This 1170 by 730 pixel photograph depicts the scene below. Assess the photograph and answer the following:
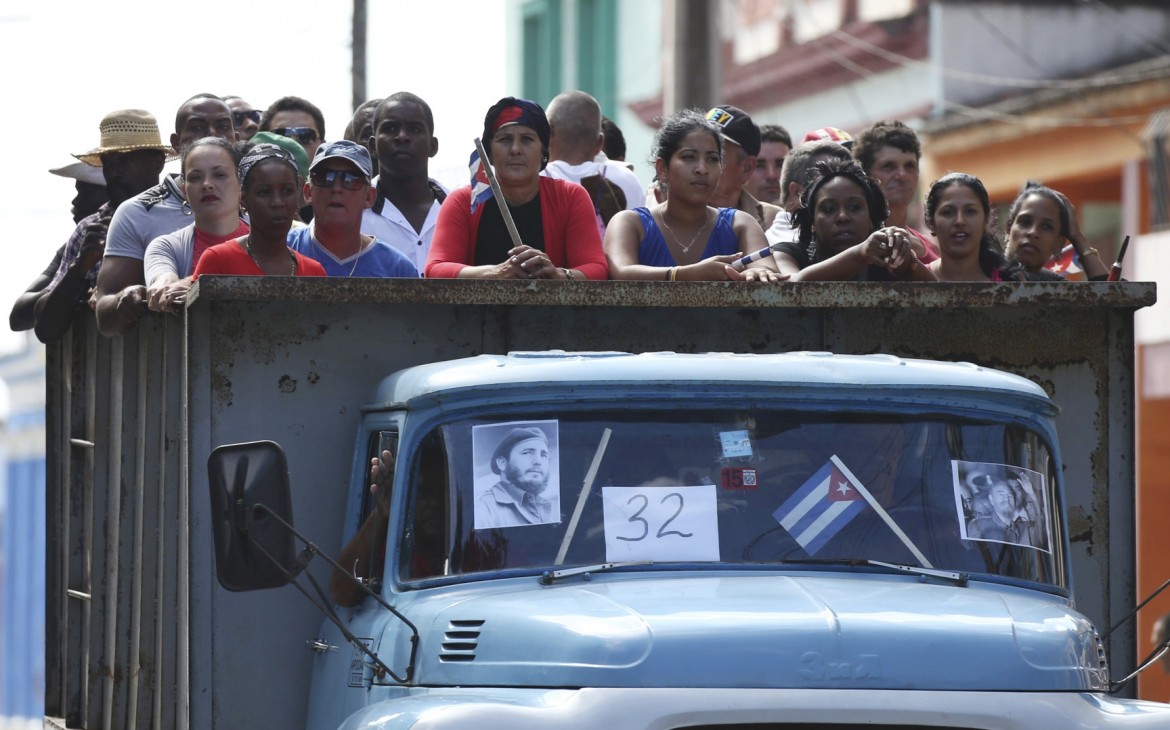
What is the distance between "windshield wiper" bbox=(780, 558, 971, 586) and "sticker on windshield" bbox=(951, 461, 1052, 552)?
0.54 feet

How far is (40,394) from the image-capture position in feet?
117

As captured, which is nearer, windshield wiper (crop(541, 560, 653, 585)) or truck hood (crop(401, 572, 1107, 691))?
truck hood (crop(401, 572, 1107, 691))

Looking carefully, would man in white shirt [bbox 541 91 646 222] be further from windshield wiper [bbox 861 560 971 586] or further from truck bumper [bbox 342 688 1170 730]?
truck bumper [bbox 342 688 1170 730]

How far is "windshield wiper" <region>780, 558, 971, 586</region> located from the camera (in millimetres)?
5594

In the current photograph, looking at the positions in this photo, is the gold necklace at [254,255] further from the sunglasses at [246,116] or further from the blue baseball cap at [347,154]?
the sunglasses at [246,116]

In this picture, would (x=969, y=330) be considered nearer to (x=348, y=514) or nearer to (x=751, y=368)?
(x=751, y=368)

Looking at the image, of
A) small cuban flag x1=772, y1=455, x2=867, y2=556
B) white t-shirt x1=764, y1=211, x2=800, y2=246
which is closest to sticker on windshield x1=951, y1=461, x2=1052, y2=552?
small cuban flag x1=772, y1=455, x2=867, y2=556

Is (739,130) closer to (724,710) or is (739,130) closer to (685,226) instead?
(685,226)

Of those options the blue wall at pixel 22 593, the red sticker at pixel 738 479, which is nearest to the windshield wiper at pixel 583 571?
the red sticker at pixel 738 479

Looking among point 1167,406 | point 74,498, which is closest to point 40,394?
point 1167,406

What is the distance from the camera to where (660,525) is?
560cm

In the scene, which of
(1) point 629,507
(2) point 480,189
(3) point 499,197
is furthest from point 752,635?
(2) point 480,189

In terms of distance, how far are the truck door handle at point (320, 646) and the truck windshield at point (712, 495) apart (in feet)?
1.64

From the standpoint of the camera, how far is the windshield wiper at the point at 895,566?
559 centimetres
